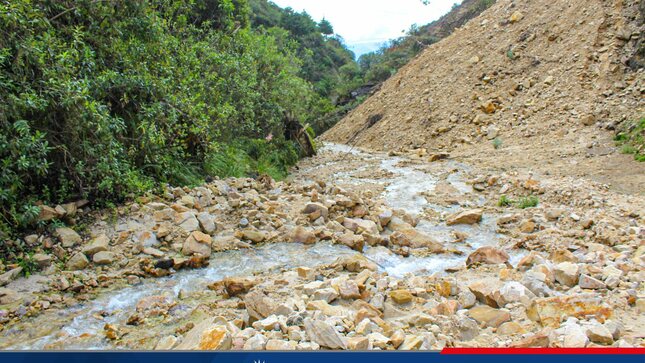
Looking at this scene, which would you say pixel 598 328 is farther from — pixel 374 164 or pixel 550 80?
pixel 550 80

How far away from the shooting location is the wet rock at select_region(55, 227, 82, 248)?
3.64m

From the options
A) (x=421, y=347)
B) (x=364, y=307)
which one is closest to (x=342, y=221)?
(x=364, y=307)

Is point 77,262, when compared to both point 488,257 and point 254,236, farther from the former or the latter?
point 488,257

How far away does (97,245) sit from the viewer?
367 cm

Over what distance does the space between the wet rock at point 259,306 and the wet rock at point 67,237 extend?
1951mm

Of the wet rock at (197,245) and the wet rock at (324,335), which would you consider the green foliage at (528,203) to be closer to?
the wet rock at (197,245)

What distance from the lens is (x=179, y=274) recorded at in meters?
3.61

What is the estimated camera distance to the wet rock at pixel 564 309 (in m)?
2.17

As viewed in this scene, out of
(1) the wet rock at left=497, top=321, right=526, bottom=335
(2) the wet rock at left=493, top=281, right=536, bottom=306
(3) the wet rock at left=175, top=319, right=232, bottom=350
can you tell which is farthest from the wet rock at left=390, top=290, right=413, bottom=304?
(3) the wet rock at left=175, top=319, right=232, bottom=350

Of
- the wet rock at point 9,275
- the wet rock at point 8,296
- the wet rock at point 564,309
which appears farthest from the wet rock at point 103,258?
the wet rock at point 564,309


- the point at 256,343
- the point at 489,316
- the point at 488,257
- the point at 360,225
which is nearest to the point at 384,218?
the point at 360,225

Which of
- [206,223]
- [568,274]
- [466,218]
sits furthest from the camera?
[466,218]

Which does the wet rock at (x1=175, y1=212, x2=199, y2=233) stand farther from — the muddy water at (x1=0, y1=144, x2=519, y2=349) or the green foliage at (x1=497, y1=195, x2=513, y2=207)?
the green foliage at (x1=497, y1=195, x2=513, y2=207)

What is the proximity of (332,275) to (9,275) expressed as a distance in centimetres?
233
